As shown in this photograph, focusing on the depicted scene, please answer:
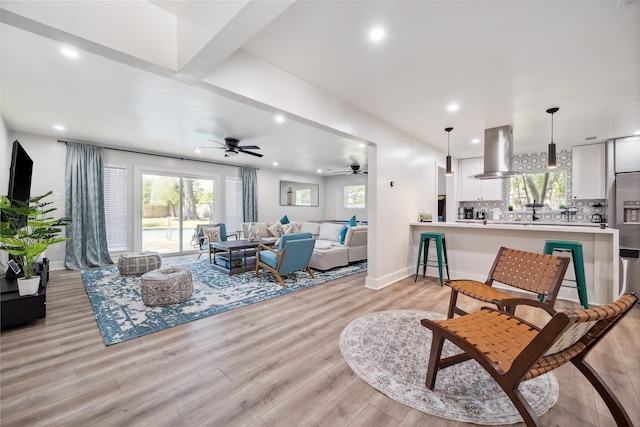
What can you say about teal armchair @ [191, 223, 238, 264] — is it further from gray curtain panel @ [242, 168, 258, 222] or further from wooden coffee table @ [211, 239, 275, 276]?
gray curtain panel @ [242, 168, 258, 222]

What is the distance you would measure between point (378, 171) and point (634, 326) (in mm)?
3221

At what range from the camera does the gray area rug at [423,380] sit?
152cm

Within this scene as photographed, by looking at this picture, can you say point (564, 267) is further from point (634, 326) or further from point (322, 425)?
point (322, 425)

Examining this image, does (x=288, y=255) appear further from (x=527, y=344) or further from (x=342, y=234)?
(x=527, y=344)

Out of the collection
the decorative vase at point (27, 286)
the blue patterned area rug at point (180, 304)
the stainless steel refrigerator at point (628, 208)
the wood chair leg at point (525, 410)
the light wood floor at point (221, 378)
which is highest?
the stainless steel refrigerator at point (628, 208)

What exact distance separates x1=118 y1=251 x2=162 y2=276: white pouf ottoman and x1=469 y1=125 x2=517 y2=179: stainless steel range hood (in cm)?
595

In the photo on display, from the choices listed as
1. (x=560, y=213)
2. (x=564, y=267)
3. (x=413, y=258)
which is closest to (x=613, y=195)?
(x=560, y=213)

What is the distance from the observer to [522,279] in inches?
88.4

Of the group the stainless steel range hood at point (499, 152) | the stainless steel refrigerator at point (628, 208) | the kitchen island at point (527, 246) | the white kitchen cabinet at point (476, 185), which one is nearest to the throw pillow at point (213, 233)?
the kitchen island at point (527, 246)

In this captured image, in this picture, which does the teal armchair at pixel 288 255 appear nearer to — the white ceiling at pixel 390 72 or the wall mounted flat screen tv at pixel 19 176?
Result: the white ceiling at pixel 390 72

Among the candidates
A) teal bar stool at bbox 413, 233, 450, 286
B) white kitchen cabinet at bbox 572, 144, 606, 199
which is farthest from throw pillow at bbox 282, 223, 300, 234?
white kitchen cabinet at bbox 572, 144, 606, 199

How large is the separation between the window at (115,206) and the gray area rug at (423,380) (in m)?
5.80

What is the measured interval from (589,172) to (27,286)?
8841 millimetres

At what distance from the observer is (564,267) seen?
2.03 metres
